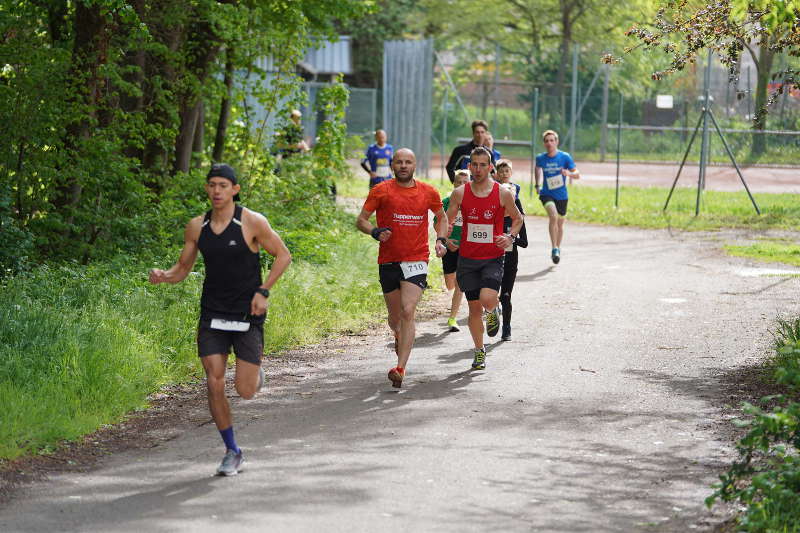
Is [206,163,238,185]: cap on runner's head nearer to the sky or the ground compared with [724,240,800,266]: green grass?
nearer to the sky

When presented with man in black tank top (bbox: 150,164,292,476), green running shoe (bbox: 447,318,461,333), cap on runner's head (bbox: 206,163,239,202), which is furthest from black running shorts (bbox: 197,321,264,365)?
green running shoe (bbox: 447,318,461,333)

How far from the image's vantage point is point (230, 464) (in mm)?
7043

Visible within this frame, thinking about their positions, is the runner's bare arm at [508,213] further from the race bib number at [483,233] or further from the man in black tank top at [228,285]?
the man in black tank top at [228,285]

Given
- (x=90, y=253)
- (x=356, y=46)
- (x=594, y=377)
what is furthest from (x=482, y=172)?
(x=356, y=46)

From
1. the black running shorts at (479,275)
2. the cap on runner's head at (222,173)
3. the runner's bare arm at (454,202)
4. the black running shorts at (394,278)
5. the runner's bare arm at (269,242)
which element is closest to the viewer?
the cap on runner's head at (222,173)

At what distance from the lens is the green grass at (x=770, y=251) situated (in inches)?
714

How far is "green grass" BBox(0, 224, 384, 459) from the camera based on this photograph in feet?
26.9

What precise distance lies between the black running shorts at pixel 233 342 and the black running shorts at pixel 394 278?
2647 mm

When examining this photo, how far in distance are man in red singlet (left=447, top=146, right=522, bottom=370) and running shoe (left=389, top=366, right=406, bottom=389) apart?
0.99 m

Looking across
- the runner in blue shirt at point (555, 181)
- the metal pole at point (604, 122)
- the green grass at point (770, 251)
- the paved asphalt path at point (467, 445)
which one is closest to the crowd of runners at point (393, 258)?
the paved asphalt path at point (467, 445)

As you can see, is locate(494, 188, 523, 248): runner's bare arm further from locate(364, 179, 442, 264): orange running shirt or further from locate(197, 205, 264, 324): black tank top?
locate(197, 205, 264, 324): black tank top

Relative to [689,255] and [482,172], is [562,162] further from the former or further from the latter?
[482,172]

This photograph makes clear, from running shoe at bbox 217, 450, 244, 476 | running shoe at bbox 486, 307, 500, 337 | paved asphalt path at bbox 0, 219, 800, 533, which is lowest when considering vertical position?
paved asphalt path at bbox 0, 219, 800, 533

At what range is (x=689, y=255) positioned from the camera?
62.0ft
